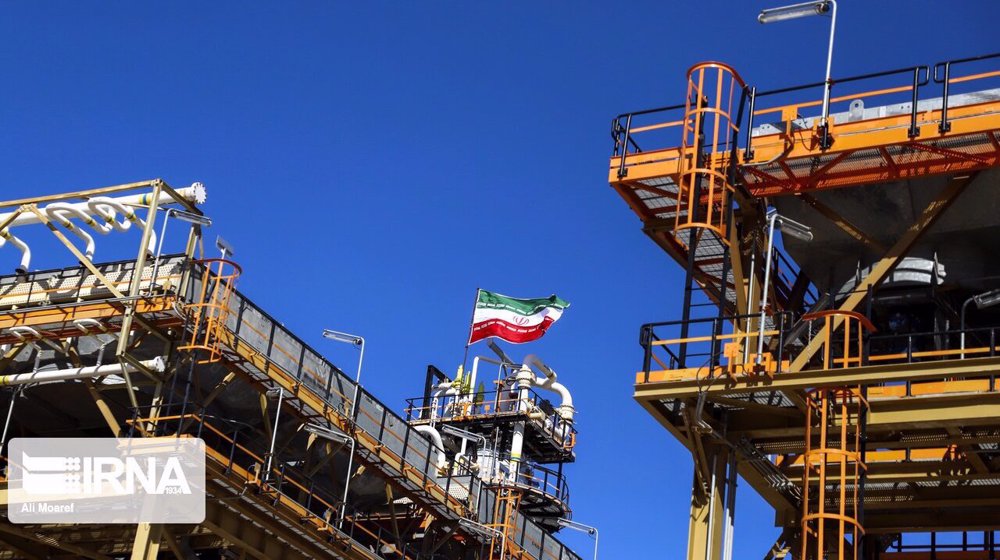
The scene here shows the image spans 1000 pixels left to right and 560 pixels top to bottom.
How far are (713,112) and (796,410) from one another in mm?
5872

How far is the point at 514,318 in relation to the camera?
55.6 metres

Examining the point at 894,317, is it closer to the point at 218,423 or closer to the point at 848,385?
the point at 848,385

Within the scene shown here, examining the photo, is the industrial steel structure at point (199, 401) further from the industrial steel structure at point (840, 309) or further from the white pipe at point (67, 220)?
the industrial steel structure at point (840, 309)

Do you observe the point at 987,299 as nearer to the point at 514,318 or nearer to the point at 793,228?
the point at 793,228

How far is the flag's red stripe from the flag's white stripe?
126mm

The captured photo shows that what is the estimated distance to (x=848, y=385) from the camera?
2380 centimetres

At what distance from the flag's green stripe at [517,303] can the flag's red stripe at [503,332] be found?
0.61 meters

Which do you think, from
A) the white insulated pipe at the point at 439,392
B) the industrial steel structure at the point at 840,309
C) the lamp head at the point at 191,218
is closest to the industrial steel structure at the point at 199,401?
the lamp head at the point at 191,218

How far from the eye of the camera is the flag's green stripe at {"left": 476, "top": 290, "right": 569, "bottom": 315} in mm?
55094

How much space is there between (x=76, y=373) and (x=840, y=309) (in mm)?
17009

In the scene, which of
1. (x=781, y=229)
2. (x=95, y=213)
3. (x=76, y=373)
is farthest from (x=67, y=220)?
(x=781, y=229)

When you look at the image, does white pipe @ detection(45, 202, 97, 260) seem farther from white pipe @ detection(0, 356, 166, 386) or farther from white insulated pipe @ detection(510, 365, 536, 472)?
white insulated pipe @ detection(510, 365, 536, 472)

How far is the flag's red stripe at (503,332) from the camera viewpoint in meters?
55.4

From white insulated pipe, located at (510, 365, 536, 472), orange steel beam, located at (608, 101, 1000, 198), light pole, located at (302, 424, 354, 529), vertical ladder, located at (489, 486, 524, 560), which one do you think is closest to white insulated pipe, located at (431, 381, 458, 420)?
white insulated pipe, located at (510, 365, 536, 472)
